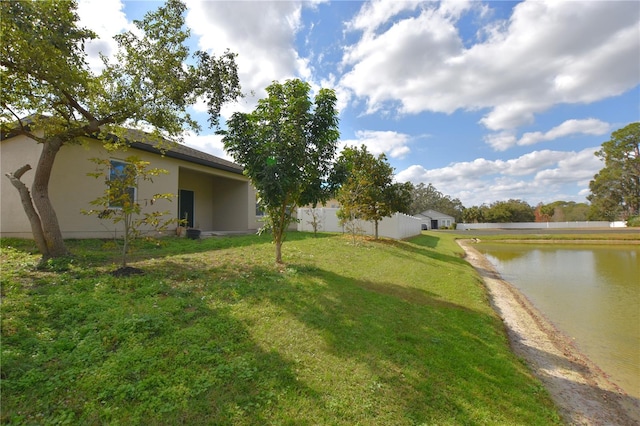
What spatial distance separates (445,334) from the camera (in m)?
4.99

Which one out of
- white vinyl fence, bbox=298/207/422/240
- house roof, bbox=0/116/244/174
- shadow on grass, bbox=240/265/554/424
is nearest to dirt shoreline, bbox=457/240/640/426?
shadow on grass, bbox=240/265/554/424

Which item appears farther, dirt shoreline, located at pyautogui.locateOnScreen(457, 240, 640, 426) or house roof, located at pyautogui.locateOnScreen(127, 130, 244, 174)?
house roof, located at pyautogui.locateOnScreen(127, 130, 244, 174)

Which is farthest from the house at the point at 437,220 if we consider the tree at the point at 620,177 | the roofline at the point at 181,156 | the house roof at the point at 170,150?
the house roof at the point at 170,150

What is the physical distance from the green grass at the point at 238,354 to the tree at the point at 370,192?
29.1 feet

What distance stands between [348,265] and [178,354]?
639 cm

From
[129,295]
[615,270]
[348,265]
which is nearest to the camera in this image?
[129,295]

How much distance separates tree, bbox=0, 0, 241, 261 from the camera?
5.25 m

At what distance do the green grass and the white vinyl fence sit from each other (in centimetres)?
1353

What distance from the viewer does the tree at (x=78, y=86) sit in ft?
17.2

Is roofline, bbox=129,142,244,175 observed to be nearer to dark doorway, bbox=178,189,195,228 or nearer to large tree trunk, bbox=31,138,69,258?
dark doorway, bbox=178,189,195,228

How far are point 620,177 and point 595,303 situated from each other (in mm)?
54158

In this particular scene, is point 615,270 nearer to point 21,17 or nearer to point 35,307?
point 35,307

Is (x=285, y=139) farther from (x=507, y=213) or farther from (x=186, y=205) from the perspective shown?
(x=507, y=213)

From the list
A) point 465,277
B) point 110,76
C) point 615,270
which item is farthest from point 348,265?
point 615,270
